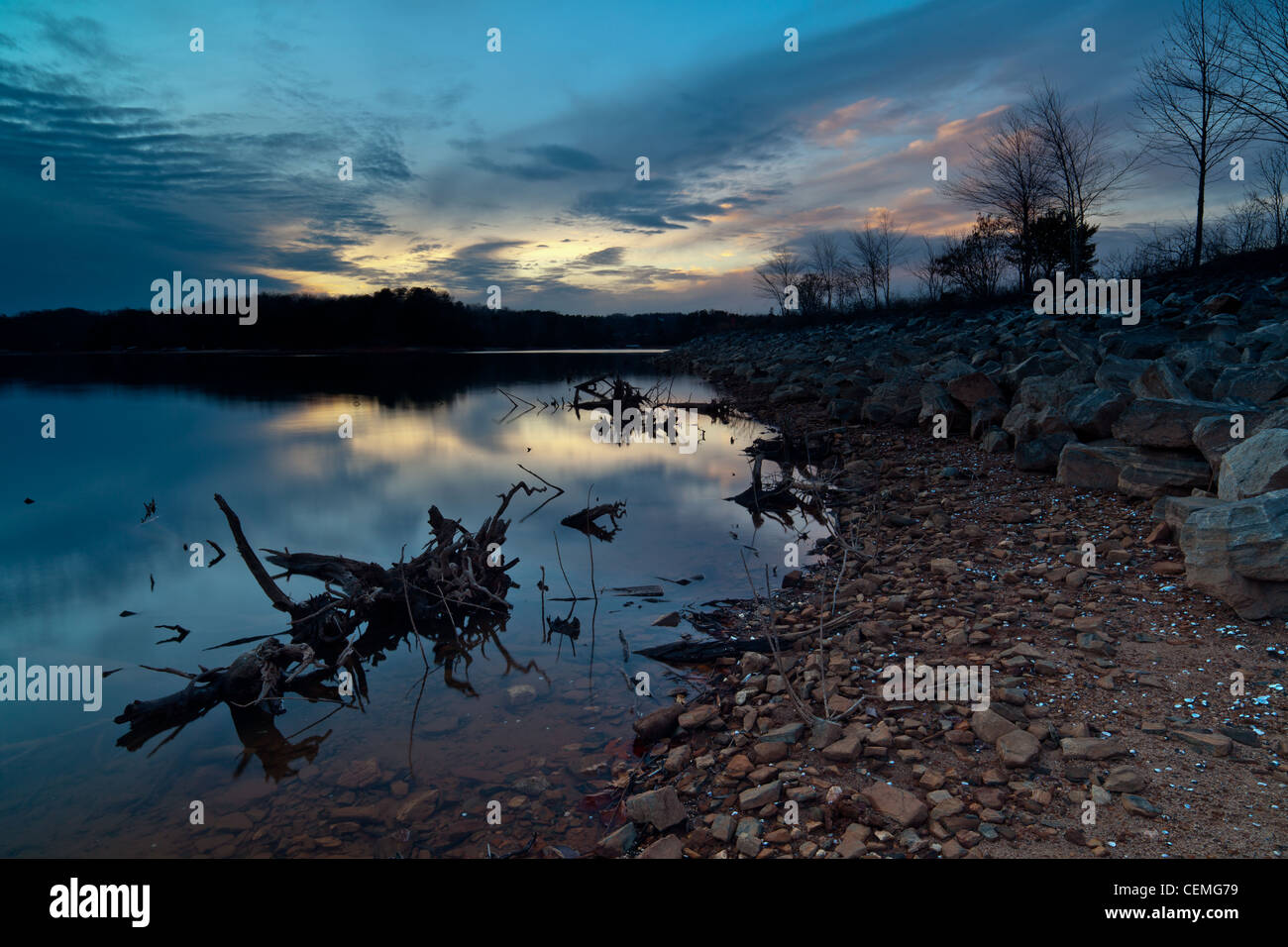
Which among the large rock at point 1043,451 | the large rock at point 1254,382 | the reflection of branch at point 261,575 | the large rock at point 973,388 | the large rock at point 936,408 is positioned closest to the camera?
the reflection of branch at point 261,575

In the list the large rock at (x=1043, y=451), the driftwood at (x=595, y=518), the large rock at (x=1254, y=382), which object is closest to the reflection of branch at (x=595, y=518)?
the driftwood at (x=595, y=518)

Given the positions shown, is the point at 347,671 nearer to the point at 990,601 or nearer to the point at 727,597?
the point at 727,597

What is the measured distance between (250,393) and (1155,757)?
39.3 meters

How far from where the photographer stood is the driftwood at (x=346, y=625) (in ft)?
15.7

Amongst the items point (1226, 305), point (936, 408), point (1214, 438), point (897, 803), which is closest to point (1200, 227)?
point (1226, 305)

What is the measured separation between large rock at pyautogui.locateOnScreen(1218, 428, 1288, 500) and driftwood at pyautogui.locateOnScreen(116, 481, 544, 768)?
5.36 meters

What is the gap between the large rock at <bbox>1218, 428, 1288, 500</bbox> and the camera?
161 inches

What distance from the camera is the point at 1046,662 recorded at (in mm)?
3844

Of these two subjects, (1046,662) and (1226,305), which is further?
(1226,305)

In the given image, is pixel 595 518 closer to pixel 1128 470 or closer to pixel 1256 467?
pixel 1128 470

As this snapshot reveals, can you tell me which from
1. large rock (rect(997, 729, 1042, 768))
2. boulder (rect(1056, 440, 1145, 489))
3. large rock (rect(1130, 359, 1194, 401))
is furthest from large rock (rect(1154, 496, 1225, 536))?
large rock (rect(997, 729, 1042, 768))

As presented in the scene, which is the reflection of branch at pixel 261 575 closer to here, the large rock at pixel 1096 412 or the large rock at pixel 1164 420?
the large rock at pixel 1164 420

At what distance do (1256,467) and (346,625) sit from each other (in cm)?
701
